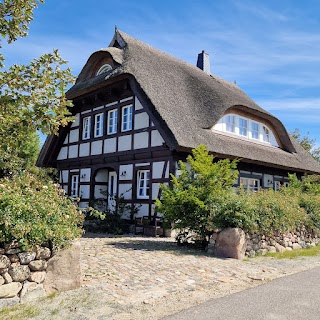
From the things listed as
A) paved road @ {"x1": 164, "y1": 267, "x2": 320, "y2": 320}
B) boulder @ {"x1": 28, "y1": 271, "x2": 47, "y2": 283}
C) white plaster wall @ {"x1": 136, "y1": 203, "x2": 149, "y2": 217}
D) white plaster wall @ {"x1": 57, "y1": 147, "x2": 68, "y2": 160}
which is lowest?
paved road @ {"x1": 164, "y1": 267, "x2": 320, "y2": 320}

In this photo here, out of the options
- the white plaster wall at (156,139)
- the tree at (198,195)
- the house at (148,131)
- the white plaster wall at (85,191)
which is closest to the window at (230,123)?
the house at (148,131)

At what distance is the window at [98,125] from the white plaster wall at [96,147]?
1.02ft

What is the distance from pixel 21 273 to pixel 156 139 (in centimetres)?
863

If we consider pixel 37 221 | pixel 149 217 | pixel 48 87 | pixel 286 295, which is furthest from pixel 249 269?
pixel 149 217

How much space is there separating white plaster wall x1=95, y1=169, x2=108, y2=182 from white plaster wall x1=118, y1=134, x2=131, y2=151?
2150 millimetres

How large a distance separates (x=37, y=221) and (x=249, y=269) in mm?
4218

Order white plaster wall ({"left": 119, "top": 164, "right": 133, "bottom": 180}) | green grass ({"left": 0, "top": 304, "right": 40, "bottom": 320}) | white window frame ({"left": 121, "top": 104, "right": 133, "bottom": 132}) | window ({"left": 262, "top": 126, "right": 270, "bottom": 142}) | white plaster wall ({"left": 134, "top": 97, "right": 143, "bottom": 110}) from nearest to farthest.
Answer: green grass ({"left": 0, "top": 304, "right": 40, "bottom": 320})
white plaster wall ({"left": 134, "top": 97, "right": 143, "bottom": 110})
white plaster wall ({"left": 119, "top": 164, "right": 133, "bottom": 180})
white window frame ({"left": 121, "top": 104, "right": 133, "bottom": 132})
window ({"left": 262, "top": 126, "right": 270, "bottom": 142})

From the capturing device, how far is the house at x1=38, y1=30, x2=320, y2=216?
12461mm

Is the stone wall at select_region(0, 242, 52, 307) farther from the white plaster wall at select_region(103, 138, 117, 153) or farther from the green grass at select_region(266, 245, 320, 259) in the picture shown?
the white plaster wall at select_region(103, 138, 117, 153)

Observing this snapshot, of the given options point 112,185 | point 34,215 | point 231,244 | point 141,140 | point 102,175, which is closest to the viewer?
point 34,215

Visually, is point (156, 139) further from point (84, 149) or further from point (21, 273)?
point (21, 273)

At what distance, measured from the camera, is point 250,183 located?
50.8 ft

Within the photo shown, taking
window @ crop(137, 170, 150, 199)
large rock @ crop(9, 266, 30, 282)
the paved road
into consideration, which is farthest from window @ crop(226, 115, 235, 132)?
large rock @ crop(9, 266, 30, 282)

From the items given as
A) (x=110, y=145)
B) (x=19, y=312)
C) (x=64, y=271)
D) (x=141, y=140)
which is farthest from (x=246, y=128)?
(x=19, y=312)
